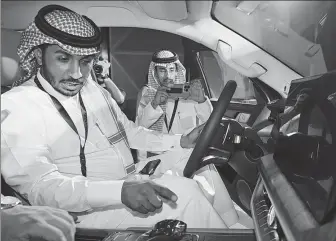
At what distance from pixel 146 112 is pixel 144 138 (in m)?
0.11

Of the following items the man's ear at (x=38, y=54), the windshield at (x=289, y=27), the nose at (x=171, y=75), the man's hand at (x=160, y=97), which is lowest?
the man's hand at (x=160, y=97)

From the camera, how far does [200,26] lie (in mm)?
1460

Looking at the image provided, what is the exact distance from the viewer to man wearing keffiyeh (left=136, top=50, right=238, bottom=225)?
1.47 metres

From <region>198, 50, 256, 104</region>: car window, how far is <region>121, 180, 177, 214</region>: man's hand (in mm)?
512

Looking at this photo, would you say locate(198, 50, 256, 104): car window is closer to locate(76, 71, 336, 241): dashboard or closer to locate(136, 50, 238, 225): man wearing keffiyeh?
locate(136, 50, 238, 225): man wearing keffiyeh

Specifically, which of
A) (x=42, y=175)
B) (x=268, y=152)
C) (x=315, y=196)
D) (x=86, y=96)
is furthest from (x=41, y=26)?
(x=315, y=196)

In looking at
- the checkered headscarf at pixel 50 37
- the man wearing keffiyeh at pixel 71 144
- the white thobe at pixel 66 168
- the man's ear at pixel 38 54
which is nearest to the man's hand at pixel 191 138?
the man wearing keffiyeh at pixel 71 144

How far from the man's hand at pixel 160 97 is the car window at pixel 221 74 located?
0.56ft

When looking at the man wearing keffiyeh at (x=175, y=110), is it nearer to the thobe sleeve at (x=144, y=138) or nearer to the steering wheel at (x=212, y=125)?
the thobe sleeve at (x=144, y=138)

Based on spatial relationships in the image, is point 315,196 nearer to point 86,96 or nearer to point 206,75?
point 206,75

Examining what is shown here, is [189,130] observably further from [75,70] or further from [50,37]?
[50,37]

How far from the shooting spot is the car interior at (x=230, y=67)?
120 cm

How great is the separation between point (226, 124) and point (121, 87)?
0.42 meters

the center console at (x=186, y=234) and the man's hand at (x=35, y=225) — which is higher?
the man's hand at (x=35, y=225)
